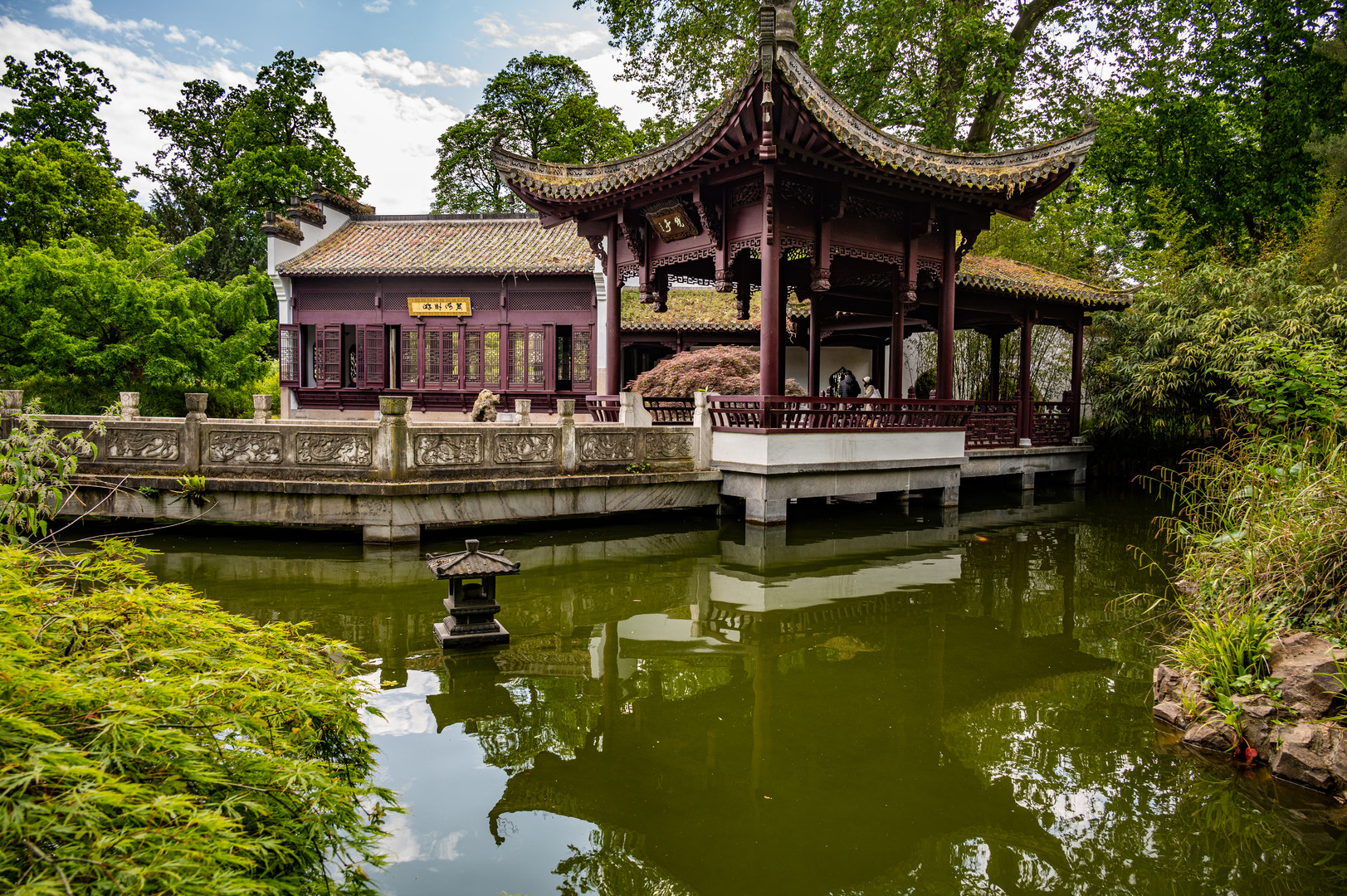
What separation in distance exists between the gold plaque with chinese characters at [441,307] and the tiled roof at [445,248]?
2.28 feet

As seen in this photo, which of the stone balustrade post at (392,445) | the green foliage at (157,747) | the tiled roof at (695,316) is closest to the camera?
the green foliage at (157,747)

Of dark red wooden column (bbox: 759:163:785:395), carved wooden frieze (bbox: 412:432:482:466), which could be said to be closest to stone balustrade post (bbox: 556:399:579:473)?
carved wooden frieze (bbox: 412:432:482:466)

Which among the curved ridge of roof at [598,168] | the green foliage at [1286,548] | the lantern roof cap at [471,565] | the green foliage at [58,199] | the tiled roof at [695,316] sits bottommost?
the lantern roof cap at [471,565]

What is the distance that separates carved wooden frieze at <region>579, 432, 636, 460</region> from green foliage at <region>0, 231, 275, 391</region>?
7657mm

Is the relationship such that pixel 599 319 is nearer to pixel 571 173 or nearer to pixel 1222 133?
pixel 571 173

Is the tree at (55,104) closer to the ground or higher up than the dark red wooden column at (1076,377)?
higher up

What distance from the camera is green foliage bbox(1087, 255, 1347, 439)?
10875mm

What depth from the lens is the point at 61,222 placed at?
1728 cm

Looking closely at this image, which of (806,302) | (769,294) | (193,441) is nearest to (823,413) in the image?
(769,294)

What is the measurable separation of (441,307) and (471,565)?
13237 millimetres

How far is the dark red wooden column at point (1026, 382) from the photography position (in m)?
12.7

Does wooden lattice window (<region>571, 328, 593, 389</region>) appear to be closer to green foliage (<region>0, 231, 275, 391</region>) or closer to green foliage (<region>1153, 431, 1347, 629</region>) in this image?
green foliage (<region>0, 231, 275, 391</region>)

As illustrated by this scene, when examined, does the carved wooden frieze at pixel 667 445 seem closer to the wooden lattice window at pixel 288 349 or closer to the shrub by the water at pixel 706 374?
the shrub by the water at pixel 706 374

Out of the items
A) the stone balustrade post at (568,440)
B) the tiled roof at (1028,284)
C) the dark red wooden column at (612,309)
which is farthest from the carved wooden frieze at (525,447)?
the tiled roof at (1028,284)
